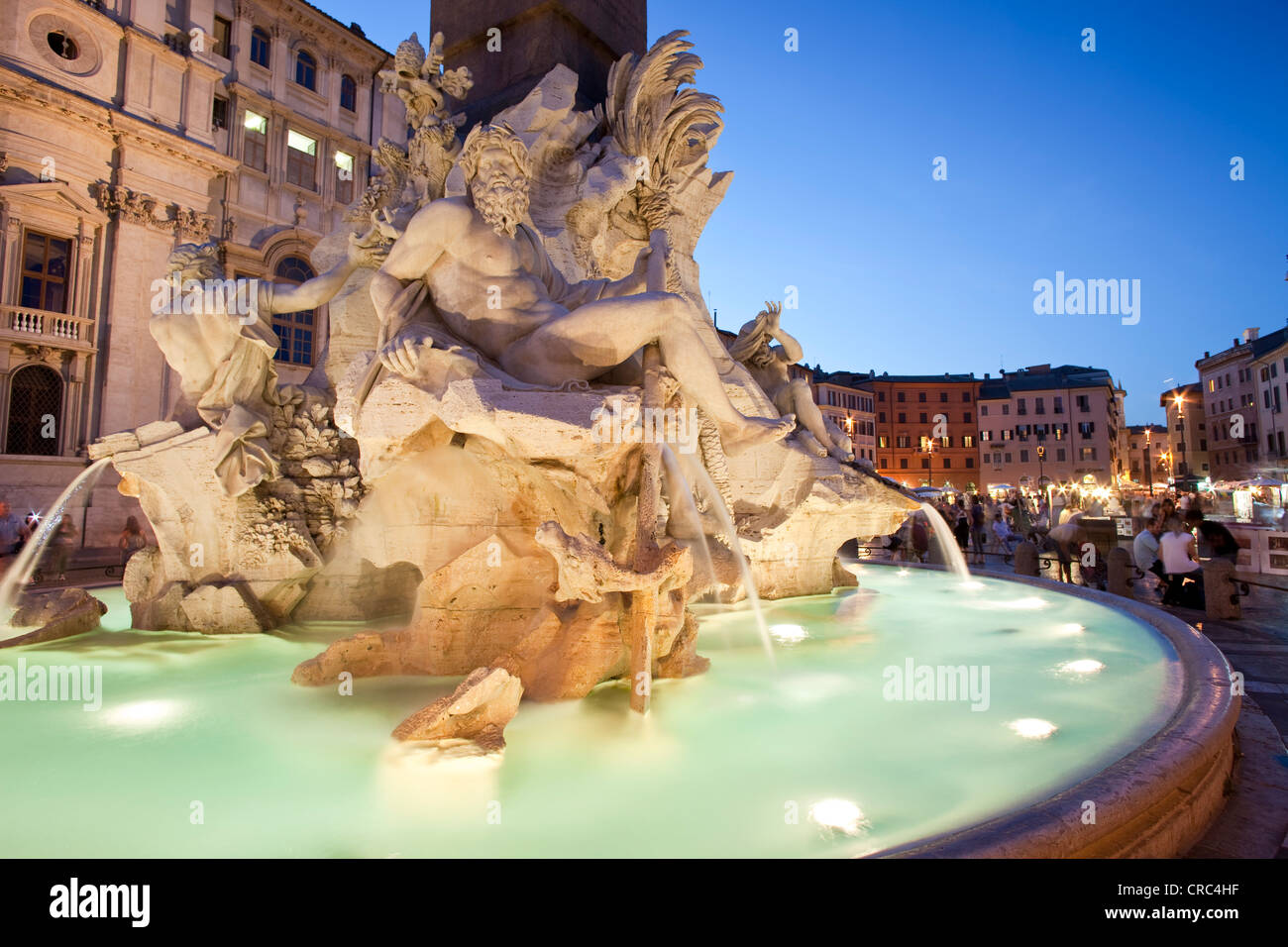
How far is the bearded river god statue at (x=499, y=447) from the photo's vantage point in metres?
3.54

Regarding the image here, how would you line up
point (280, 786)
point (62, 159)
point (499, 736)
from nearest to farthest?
point (280, 786)
point (499, 736)
point (62, 159)

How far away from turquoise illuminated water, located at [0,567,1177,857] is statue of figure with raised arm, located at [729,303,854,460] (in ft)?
10.2

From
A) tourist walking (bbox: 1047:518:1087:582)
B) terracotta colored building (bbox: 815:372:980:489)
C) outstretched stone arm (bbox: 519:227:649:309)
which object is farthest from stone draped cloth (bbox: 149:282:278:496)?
terracotta colored building (bbox: 815:372:980:489)

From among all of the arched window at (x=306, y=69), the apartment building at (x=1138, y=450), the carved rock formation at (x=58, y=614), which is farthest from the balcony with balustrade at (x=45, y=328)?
the apartment building at (x=1138, y=450)

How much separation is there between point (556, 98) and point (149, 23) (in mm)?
22877

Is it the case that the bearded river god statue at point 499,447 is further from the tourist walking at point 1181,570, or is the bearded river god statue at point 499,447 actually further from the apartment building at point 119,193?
the apartment building at point 119,193

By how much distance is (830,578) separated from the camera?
747cm

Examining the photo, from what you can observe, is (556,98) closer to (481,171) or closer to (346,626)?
(481,171)

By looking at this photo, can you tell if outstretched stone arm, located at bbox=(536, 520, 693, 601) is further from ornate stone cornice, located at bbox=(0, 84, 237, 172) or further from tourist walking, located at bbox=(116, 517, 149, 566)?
ornate stone cornice, located at bbox=(0, 84, 237, 172)

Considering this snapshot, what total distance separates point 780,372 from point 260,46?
26578mm

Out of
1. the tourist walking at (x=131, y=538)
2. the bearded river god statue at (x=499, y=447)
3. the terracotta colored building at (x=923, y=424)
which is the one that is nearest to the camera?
the bearded river god statue at (x=499, y=447)

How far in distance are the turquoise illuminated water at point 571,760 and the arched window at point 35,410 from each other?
18405 mm

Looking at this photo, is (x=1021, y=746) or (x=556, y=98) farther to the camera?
(x=556, y=98)
